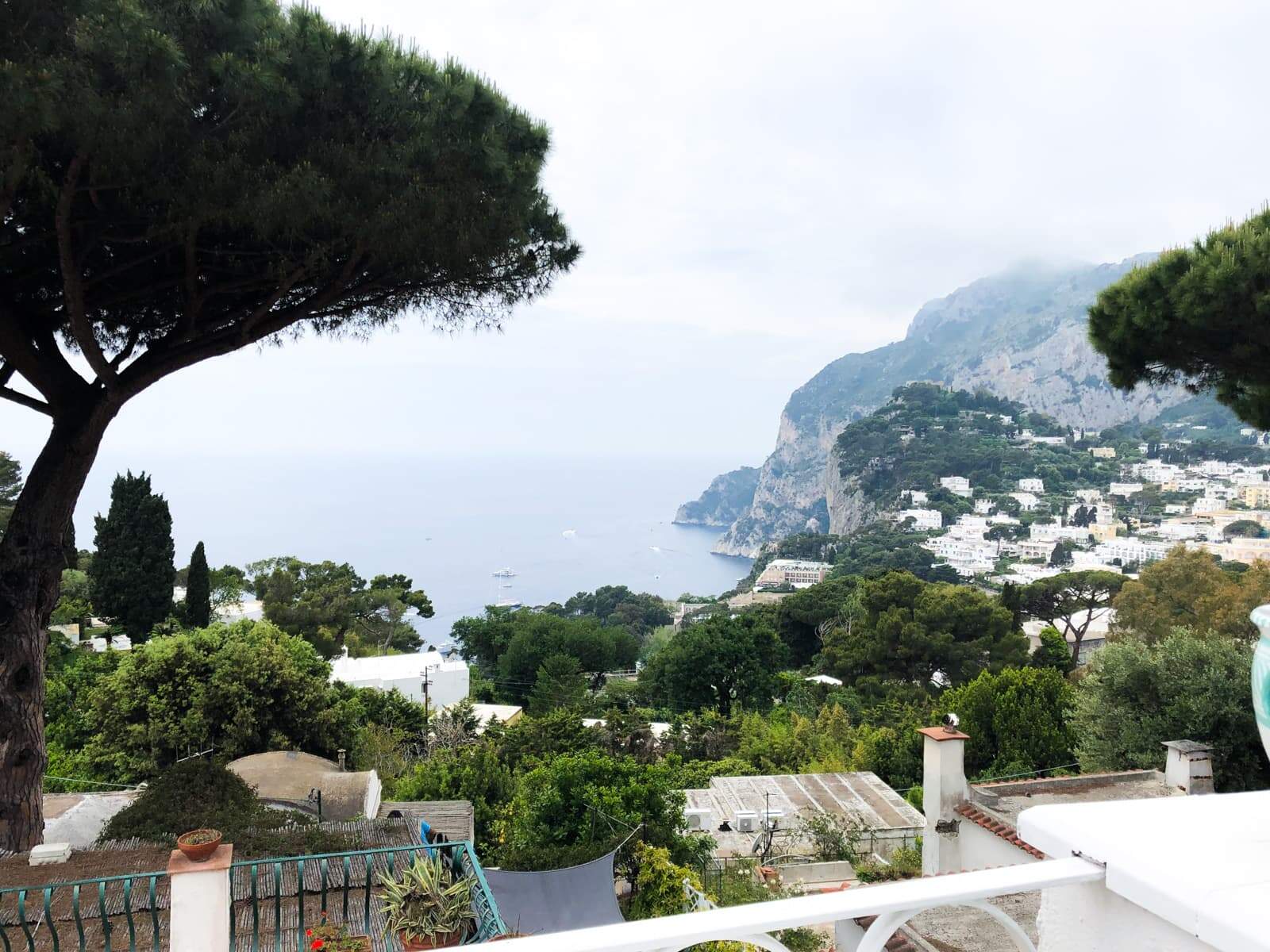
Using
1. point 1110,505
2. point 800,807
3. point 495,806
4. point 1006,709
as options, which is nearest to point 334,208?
point 495,806

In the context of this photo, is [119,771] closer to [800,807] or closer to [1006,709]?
[800,807]

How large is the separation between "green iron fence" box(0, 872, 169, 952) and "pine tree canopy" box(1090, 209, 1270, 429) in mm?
8382

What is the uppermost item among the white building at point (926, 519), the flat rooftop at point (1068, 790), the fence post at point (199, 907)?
the fence post at point (199, 907)

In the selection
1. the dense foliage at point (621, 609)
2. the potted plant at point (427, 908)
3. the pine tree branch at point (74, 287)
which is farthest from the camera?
the dense foliage at point (621, 609)

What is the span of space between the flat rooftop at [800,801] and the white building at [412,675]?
40.5 ft

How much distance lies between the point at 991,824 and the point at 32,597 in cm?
771

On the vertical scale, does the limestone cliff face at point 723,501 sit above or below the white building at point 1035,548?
above

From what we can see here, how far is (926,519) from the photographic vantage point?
76250mm

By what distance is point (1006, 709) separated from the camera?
14.1 metres

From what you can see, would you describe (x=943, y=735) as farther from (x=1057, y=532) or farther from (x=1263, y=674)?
(x=1057, y=532)

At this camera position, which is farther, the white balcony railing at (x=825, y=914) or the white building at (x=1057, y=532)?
the white building at (x=1057, y=532)

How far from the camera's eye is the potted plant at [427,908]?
404cm

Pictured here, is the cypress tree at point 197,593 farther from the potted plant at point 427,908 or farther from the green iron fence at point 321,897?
the potted plant at point 427,908

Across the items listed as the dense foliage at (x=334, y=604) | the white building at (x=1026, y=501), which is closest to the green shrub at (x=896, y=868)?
the dense foliage at (x=334, y=604)
